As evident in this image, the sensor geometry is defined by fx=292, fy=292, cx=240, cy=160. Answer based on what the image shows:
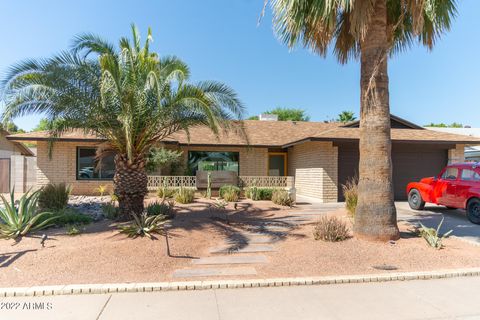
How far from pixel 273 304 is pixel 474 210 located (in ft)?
28.9

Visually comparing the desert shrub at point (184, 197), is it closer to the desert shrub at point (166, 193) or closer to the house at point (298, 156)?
the desert shrub at point (166, 193)

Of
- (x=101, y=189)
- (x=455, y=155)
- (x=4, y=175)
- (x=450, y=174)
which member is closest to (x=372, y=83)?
(x=450, y=174)

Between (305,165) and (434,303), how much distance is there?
38.5 feet

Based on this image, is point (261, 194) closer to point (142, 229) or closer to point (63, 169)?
point (142, 229)

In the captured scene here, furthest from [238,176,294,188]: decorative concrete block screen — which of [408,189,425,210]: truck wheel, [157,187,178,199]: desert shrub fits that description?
[408,189,425,210]: truck wheel

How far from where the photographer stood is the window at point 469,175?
31.1 ft

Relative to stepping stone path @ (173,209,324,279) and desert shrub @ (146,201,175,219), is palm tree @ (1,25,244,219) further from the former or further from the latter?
stepping stone path @ (173,209,324,279)

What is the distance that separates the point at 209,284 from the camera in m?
4.55

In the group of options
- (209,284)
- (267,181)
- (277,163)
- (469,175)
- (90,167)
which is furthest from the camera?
(277,163)

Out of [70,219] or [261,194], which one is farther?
[261,194]

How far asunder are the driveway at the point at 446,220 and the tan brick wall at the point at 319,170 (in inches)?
119

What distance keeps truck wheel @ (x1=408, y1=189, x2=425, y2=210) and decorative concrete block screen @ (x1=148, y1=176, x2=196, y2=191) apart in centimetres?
975

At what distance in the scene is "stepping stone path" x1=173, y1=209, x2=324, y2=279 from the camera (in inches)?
204

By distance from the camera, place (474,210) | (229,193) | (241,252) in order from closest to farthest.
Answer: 1. (241,252)
2. (474,210)
3. (229,193)
